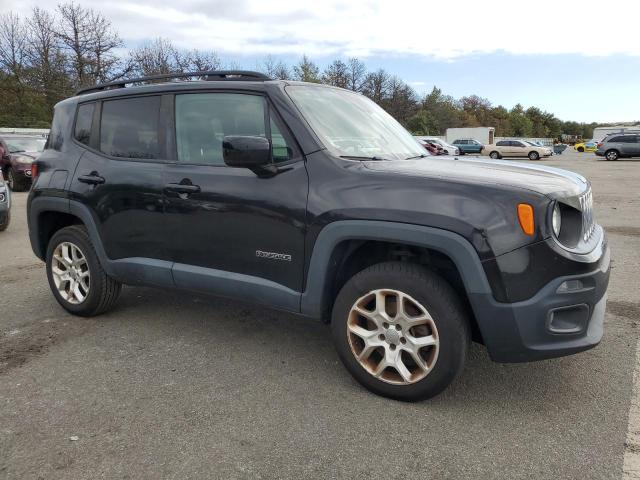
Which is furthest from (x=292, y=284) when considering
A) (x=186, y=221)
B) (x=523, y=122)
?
(x=523, y=122)

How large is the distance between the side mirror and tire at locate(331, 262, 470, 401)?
90cm

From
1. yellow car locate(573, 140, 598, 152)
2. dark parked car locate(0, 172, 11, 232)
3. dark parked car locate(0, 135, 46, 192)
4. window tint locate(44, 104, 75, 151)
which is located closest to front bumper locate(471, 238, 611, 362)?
window tint locate(44, 104, 75, 151)

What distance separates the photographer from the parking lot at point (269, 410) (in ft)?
7.95

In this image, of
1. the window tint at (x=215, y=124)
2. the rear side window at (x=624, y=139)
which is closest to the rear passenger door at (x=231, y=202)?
the window tint at (x=215, y=124)

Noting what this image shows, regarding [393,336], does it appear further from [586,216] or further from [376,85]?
[376,85]

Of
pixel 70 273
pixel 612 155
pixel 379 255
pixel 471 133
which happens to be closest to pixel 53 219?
pixel 70 273

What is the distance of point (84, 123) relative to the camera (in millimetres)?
4289

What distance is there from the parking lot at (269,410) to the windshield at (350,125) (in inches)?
56.5

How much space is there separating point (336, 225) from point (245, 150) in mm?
681

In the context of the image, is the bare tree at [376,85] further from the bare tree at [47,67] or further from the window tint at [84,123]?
the window tint at [84,123]

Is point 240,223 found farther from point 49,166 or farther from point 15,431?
point 49,166

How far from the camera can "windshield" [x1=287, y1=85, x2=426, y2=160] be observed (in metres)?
3.26

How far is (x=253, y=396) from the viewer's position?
3.04 meters

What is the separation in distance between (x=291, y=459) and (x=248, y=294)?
116 cm
